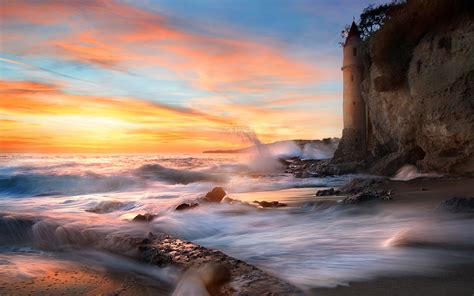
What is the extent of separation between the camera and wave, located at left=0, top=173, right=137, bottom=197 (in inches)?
665

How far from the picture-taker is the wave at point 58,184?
16.9 m

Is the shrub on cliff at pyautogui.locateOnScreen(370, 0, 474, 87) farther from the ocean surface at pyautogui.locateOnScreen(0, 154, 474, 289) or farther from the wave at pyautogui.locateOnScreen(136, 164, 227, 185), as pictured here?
the wave at pyautogui.locateOnScreen(136, 164, 227, 185)

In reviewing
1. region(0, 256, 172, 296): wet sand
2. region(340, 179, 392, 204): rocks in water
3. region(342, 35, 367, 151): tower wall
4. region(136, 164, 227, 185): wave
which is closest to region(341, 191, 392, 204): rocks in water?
region(340, 179, 392, 204): rocks in water

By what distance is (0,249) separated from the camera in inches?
218

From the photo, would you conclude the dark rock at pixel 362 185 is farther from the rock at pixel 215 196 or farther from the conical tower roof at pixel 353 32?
the conical tower roof at pixel 353 32

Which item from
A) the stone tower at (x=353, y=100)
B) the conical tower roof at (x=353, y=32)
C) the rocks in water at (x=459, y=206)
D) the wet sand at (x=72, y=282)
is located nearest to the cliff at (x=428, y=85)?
the rocks in water at (x=459, y=206)

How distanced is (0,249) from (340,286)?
5046mm

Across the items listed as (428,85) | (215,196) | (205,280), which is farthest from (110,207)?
(428,85)

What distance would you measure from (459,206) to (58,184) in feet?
58.8

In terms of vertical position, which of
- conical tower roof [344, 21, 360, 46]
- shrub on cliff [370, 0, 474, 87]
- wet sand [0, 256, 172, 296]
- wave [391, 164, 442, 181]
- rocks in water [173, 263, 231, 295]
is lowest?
wet sand [0, 256, 172, 296]

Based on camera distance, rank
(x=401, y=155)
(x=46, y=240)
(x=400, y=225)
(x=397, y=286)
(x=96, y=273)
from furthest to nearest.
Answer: (x=401, y=155) → (x=46, y=240) → (x=400, y=225) → (x=96, y=273) → (x=397, y=286)

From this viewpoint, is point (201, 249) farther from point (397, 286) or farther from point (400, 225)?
point (400, 225)

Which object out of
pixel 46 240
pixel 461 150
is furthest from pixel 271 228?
pixel 461 150

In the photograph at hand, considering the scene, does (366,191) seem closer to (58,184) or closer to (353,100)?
(58,184)
